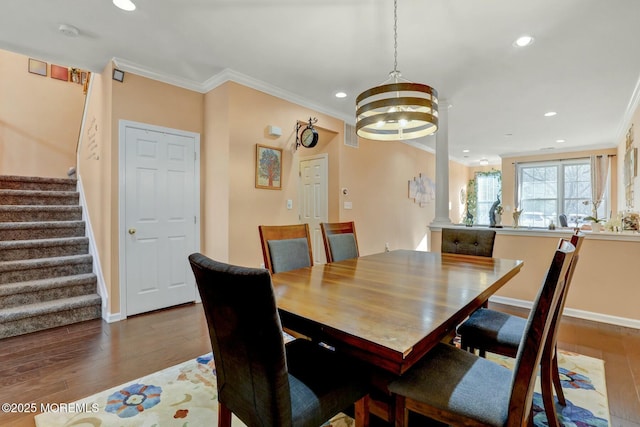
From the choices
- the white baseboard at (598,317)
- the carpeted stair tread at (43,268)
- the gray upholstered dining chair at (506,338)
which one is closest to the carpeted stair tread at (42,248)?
the carpeted stair tread at (43,268)

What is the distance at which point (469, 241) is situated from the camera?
9.05 feet

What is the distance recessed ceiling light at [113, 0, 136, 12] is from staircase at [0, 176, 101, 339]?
2.67m

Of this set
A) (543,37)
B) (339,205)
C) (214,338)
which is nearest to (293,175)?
(339,205)

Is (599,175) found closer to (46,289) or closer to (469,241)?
(469,241)

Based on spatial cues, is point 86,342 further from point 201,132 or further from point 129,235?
point 201,132

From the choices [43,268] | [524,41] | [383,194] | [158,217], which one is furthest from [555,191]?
[43,268]

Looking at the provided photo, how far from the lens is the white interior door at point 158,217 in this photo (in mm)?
3262

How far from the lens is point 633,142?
441 centimetres

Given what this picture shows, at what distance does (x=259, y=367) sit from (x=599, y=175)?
29.7ft

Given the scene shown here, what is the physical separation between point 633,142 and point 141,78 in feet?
21.4

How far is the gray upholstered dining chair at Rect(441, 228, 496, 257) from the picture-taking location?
2645 millimetres

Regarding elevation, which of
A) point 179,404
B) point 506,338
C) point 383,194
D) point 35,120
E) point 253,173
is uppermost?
point 35,120

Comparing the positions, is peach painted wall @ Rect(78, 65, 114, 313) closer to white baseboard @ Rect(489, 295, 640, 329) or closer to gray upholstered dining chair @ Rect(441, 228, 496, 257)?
gray upholstered dining chair @ Rect(441, 228, 496, 257)

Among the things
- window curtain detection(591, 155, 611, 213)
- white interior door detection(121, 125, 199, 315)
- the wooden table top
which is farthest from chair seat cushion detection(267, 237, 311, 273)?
window curtain detection(591, 155, 611, 213)
